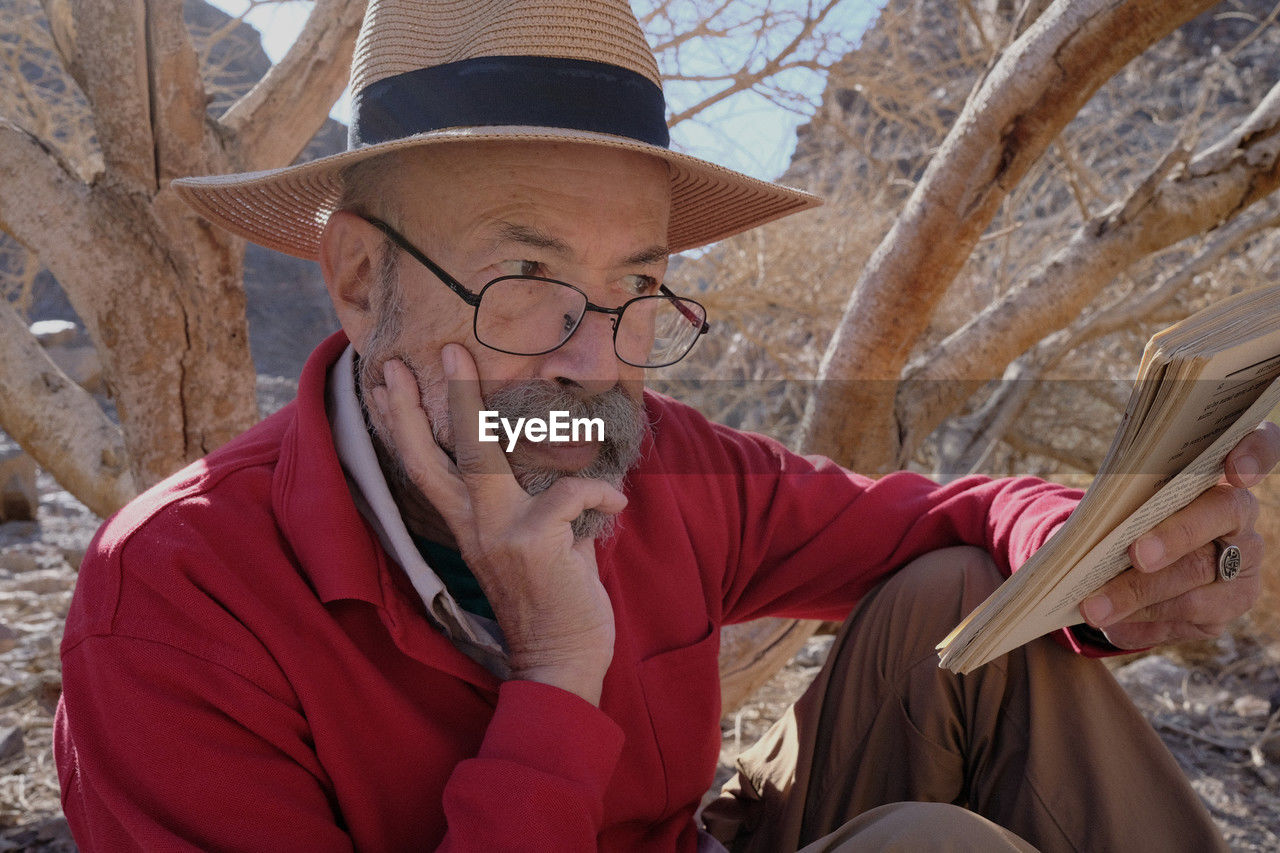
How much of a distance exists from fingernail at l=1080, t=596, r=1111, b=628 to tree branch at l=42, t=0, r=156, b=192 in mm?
2485

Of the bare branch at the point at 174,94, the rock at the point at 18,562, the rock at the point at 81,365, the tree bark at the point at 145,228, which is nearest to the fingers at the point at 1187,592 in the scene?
the tree bark at the point at 145,228

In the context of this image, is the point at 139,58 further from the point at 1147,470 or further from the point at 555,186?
the point at 1147,470

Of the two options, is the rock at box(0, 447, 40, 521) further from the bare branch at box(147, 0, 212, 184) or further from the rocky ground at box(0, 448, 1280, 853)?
the bare branch at box(147, 0, 212, 184)

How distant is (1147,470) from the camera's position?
1.20m

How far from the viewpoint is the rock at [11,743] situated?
3.00 meters

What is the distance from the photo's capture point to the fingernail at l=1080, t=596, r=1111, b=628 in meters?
1.48

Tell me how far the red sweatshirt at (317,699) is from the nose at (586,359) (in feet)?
1.14

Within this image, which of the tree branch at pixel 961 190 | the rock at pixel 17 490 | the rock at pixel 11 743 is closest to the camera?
the tree branch at pixel 961 190

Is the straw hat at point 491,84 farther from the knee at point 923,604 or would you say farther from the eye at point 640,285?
the knee at point 923,604

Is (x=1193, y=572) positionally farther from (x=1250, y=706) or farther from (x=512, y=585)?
(x=1250, y=706)

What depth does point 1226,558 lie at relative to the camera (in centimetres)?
147

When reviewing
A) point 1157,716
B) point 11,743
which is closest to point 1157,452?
point 1157,716

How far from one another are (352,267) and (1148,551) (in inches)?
53.2

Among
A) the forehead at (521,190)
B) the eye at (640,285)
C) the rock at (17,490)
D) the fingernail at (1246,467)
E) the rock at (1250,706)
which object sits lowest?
the rock at (1250,706)
